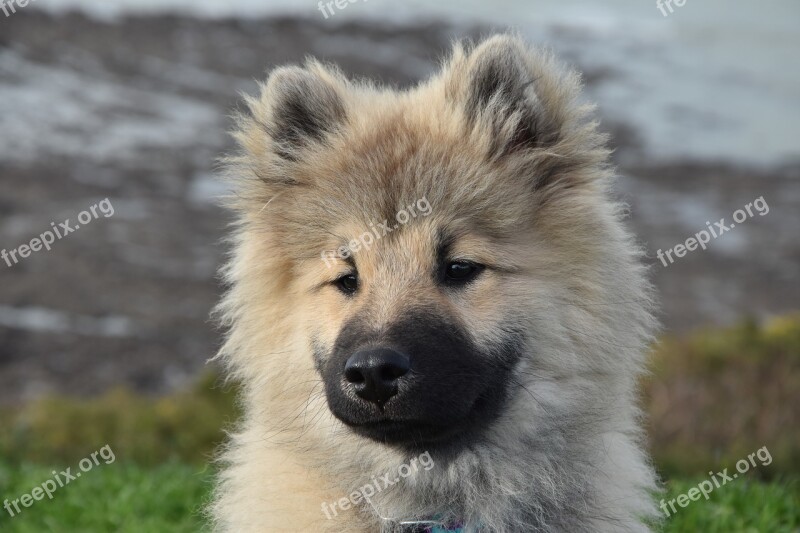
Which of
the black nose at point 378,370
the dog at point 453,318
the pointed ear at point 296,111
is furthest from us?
the pointed ear at point 296,111

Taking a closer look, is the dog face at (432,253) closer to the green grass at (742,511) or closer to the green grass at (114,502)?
the green grass at (742,511)

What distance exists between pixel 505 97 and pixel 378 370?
1.56m

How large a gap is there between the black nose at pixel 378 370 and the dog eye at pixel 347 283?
0.60 meters

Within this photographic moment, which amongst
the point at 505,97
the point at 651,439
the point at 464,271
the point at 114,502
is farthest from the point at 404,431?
the point at 651,439

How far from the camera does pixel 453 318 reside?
155 inches

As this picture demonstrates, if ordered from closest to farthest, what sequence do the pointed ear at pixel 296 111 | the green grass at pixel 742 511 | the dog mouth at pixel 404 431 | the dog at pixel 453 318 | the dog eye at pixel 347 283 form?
the dog mouth at pixel 404 431
the dog at pixel 453 318
the dog eye at pixel 347 283
the pointed ear at pixel 296 111
the green grass at pixel 742 511

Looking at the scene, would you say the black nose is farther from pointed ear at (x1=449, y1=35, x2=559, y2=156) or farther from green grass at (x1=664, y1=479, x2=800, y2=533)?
green grass at (x1=664, y1=479, x2=800, y2=533)

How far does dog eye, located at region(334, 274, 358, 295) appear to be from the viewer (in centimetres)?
421

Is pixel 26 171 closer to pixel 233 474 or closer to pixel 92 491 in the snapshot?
pixel 92 491

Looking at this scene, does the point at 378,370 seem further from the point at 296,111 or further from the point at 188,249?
the point at 188,249

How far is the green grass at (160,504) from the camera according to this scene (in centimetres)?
589

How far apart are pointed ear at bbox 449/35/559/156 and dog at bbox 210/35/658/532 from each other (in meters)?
0.01

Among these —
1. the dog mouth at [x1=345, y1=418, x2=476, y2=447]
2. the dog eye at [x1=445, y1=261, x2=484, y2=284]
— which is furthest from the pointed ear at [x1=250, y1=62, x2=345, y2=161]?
the dog mouth at [x1=345, y1=418, x2=476, y2=447]

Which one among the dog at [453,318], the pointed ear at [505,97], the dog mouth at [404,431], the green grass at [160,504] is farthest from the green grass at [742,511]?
the pointed ear at [505,97]
